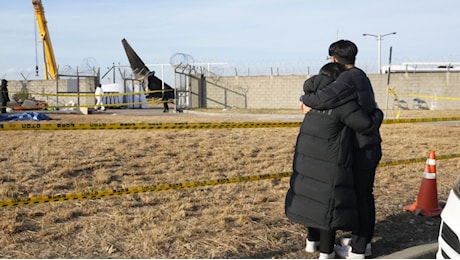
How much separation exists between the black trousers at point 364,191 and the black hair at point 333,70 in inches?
25.2

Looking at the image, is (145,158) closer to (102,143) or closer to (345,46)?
(102,143)

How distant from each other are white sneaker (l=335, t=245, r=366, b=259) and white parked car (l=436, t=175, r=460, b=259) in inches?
27.9

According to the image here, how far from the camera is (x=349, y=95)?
3.88m

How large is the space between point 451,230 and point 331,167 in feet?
3.09

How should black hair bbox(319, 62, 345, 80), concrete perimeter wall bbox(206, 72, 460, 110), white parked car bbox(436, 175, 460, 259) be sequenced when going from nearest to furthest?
white parked car bbox(436, 175, 460, 259) → black hair bbox(319, 62, 345, 80) → concrete perimeter wall bbox(206, 72, 460, 110)

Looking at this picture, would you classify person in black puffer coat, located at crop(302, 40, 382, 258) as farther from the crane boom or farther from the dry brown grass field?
the crane boom

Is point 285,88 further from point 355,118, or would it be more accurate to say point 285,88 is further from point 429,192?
point 355,118

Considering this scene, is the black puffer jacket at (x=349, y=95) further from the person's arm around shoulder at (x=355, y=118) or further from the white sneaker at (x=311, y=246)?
the white sneaker at (x=311, y=246)

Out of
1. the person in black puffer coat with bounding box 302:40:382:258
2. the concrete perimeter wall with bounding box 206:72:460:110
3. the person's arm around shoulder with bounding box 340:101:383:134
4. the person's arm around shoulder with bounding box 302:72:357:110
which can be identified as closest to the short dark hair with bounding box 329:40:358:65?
the person in black puffer coat with bounding box 302:40:382:258

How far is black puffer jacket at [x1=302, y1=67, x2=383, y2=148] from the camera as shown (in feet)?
12.7

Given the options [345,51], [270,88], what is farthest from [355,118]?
[270,88]

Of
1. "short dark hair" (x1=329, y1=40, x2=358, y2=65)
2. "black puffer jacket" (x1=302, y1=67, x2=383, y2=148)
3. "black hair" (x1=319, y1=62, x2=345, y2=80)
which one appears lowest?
"black puffer jacket" (x1=302, y1=67, x2=383, y2=148)

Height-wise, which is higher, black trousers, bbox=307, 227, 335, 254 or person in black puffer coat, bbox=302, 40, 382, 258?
person in black puffer coat, bbox=302, 40, 382, 258

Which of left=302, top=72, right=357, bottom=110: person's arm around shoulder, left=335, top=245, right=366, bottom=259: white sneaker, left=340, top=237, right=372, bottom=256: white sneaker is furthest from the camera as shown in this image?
left=340, top=237, right=372, bottom=256: white sneaker
